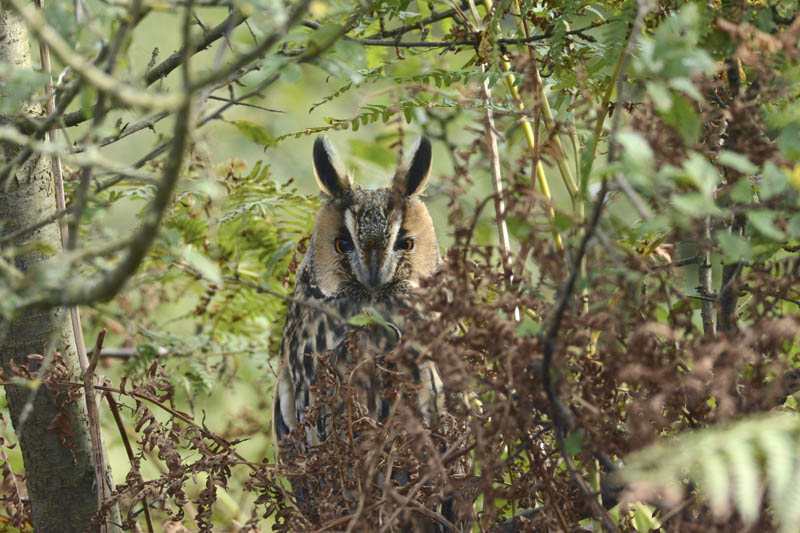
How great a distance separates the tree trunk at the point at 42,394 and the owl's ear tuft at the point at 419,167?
96 cm

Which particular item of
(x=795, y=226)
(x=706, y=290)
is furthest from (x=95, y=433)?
(x=795, y=226)

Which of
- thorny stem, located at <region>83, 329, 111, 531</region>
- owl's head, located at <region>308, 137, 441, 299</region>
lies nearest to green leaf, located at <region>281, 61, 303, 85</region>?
thorny stem, located at <region>83, 329, 111, 531</region>

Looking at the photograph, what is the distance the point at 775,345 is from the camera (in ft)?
3.22

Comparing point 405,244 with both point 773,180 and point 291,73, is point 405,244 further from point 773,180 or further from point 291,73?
point 773,180

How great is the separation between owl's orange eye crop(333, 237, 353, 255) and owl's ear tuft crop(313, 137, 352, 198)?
132 mm

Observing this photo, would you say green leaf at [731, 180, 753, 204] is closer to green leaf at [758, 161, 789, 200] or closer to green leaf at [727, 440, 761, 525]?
green leaf at [758, 161, 789, 200]

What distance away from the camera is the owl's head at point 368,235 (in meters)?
2.17

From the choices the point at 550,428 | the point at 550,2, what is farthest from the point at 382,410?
the point at 550,2

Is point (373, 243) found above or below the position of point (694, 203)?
above

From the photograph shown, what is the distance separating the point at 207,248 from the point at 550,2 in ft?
4.03

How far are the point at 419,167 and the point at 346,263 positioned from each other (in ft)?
1.19

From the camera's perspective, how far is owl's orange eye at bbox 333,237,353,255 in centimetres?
228

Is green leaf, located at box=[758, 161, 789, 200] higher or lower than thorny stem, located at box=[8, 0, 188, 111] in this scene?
lower

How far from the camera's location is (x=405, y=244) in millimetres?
2287
